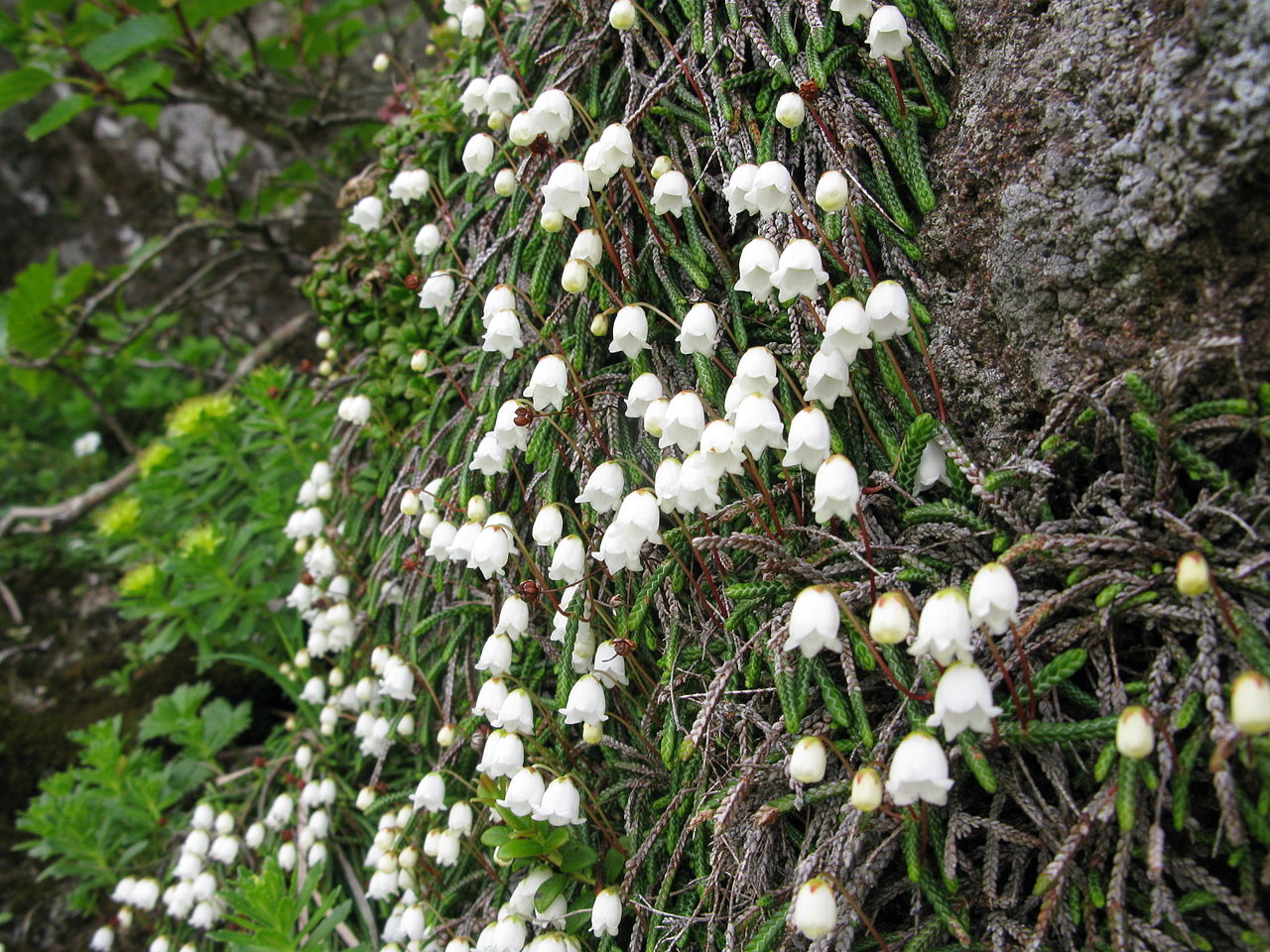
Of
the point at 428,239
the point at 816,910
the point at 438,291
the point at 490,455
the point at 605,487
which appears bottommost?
the point at 816,910

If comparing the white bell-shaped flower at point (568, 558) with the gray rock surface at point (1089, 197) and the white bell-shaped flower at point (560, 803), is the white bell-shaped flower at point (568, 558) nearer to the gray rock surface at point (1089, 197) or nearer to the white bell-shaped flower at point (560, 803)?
the white bell-shaped flower at point (560, 803)

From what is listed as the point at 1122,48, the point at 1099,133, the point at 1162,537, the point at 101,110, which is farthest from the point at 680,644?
the point at 101,110

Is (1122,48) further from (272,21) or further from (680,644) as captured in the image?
(272,21)

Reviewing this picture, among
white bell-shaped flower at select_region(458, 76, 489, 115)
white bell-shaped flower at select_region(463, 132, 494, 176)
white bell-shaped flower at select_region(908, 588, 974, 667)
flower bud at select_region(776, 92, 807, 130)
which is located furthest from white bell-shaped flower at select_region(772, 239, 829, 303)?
white bell-shaped flower at select_region(458, 76, 489, 115)

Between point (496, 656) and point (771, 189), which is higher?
point (771, 189)

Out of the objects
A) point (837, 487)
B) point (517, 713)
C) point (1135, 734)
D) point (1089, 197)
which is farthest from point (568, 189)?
point (1135, 734)

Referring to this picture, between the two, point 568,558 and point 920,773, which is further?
point 568,558

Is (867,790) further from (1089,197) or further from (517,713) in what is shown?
(1089,197)

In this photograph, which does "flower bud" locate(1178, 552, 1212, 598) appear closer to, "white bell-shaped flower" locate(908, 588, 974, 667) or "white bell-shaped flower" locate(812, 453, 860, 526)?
"white bell-shaped flower" locate(908, 588, 974, 667)
